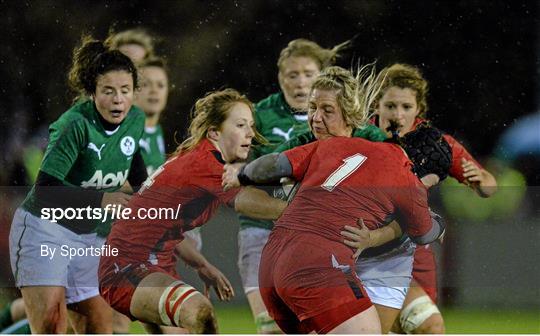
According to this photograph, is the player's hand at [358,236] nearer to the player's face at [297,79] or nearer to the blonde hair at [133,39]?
the player's face at [297,79]

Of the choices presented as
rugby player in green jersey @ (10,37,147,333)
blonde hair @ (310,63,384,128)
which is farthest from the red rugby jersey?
blonde hair @ (310,63,384,128)

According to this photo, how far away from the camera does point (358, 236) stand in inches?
161

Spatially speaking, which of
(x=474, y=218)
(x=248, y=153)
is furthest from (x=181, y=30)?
(x=474, y=218)

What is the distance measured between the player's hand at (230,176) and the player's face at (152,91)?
40 centimetres

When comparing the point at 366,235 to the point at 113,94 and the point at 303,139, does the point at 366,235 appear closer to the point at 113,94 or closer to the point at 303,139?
the point at 303,139

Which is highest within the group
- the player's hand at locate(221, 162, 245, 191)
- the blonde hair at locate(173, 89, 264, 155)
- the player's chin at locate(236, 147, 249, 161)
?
the blonde hair at locate(173, 89, 264, 155)

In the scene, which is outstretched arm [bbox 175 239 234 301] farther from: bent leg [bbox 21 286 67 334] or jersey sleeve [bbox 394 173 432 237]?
jersey sleeve [bbox 394 173 432 237]

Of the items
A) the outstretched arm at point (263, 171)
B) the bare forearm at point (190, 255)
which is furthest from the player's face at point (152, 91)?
the bare forearm at point (190, 255)

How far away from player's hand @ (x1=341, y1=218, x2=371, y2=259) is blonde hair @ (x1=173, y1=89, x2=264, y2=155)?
0.66 meters

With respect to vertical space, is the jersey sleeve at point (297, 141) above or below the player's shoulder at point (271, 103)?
below

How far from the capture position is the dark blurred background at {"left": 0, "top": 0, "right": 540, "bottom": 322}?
416 cm

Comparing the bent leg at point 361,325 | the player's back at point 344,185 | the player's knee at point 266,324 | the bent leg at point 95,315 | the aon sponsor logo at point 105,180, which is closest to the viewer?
the bent leg at point 361,325

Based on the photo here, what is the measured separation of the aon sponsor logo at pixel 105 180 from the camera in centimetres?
426

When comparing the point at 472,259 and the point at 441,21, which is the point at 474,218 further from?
the point at 441,21
